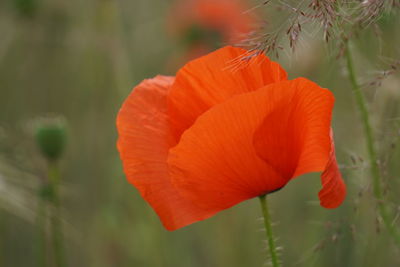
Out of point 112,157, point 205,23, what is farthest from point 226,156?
point 205,23

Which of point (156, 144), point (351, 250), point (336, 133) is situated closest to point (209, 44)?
point (336, 133)

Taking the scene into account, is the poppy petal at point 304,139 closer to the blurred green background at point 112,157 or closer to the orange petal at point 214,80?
the orange petal at point 214,80

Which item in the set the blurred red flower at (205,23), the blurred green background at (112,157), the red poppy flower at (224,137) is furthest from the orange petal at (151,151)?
the blurred red flower at (205,23)

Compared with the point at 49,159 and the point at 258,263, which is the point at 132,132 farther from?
the point at 258,263

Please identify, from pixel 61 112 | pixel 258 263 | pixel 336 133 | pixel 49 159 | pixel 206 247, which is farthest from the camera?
pixel 61 112

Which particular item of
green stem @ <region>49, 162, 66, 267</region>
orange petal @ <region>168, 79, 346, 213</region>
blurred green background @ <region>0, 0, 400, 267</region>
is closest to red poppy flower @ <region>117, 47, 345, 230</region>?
orange petal @ <region>168, 79, 346, 213</region>

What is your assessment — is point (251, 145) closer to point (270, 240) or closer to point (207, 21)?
point (270, 240)
